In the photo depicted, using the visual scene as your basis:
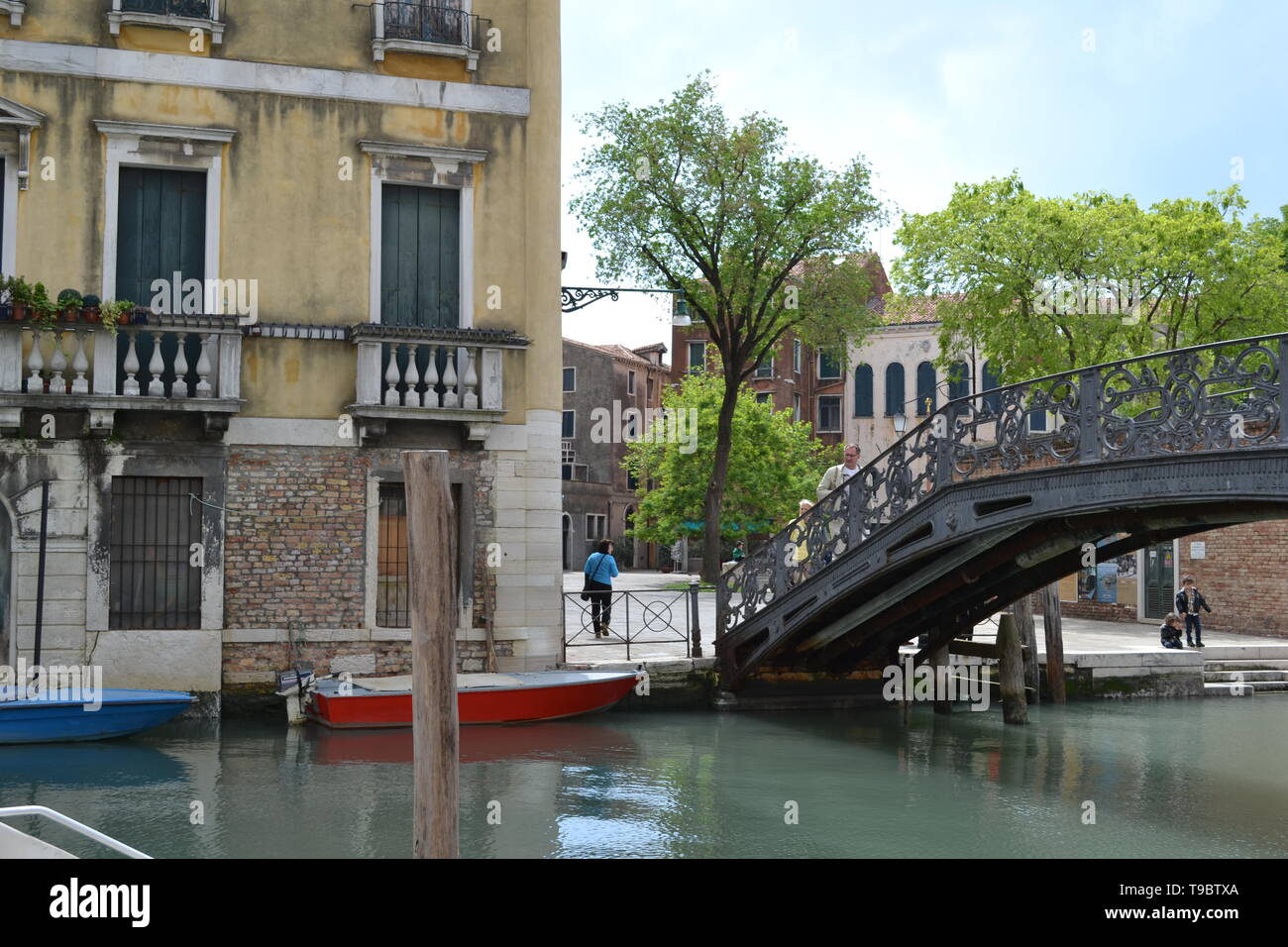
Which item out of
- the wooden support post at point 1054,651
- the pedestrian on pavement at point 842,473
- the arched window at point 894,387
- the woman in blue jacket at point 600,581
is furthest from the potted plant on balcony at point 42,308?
the arched window at point 894,387

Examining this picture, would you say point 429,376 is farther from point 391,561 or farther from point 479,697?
point 479,697

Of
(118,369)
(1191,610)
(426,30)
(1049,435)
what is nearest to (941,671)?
(1049,435)

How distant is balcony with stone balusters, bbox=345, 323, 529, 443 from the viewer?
41.2ft

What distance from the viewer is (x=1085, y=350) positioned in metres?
18.9

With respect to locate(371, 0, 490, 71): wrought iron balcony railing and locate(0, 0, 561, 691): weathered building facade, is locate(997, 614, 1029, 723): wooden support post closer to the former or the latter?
locate(0, 0, 561, 691): weathered building facade

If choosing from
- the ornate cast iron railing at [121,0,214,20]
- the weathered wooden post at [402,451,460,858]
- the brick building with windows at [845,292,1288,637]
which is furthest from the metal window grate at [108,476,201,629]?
the brick building with windows at [845,292,1288,637]

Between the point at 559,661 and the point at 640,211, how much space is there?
1394cm

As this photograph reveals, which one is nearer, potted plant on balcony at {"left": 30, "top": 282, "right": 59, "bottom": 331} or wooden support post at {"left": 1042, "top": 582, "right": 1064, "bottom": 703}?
potted plant on balcony at {"left": 30, "top": 282, "right": 59, "bottom": 331}

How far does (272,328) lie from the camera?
41.1ft

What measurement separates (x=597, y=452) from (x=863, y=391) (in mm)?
10620

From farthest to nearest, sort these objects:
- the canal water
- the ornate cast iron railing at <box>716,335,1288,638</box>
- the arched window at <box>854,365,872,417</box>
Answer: the arched window at <box>854,365,872,417</box> → the canal water → the ornate cast iron railing at <box>716,335,1288,638</box>

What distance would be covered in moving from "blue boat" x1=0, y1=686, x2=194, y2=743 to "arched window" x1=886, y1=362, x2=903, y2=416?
3177 cm
